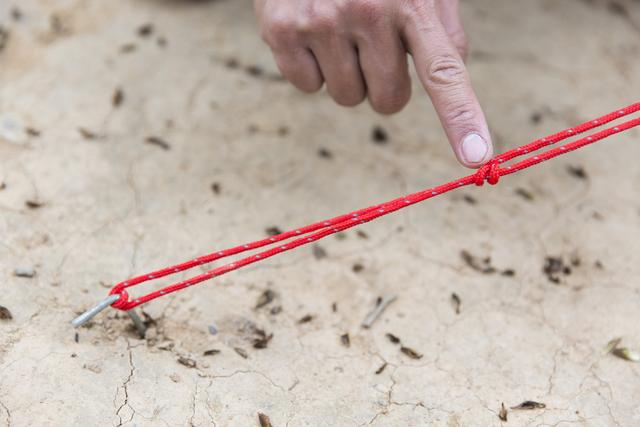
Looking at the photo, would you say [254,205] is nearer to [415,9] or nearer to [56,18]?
[415,9]

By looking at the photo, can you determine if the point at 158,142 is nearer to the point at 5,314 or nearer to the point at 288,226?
the point at 288,226

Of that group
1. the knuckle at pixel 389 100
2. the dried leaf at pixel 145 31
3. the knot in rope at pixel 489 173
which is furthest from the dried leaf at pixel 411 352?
the dried leaf at pixel 145 31

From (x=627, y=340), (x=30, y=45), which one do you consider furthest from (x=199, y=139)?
(x=627, y=340)

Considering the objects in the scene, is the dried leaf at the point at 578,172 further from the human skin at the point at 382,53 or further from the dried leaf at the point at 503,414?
the dried leaf at the point at 503,414

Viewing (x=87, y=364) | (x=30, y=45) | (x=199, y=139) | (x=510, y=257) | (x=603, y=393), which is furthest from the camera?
(x=30, y=45)

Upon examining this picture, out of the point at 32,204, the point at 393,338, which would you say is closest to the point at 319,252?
the point at 393,338

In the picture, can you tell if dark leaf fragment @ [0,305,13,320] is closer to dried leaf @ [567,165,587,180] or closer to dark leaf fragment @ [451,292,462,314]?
dark leaf fragment @ [451,292,462,314]
